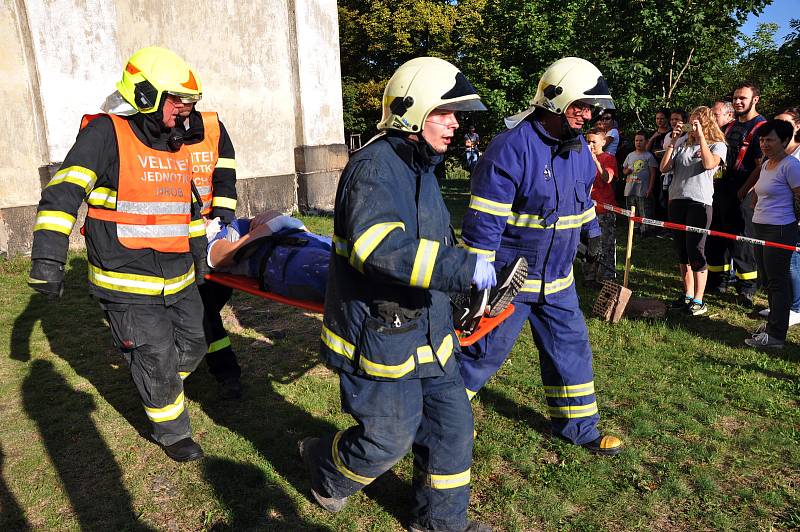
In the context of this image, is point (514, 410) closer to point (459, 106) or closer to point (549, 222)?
point (549, 222)

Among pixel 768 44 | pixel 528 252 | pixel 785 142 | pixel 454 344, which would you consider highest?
pixel 768 44

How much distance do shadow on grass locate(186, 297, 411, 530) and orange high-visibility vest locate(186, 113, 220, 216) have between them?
138 centimetres

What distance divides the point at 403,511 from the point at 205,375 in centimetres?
231

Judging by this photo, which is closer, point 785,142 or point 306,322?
point 785,142

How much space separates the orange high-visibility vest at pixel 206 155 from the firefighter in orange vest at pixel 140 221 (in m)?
0.50

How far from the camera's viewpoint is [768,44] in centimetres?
2847

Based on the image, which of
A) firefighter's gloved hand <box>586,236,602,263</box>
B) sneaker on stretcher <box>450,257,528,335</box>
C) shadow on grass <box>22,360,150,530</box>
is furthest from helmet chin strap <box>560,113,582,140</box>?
shadow on grass <box>22,360,150,530</box>

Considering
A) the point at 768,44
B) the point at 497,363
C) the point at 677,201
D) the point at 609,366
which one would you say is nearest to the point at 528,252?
the point at 497,363

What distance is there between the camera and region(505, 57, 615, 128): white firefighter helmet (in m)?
3.19

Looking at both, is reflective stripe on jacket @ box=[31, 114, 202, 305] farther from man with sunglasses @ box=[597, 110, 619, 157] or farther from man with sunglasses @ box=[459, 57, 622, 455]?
man with sunglasses @ box=[597, 110, 619, 157]

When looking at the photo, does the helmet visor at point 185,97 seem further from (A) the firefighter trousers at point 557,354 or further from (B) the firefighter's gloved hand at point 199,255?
(A) the firefighter trousers at point 557,354

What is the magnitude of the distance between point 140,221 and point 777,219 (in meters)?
5.01

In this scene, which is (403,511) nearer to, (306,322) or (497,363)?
(497,363)

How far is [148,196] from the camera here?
3285 mm
